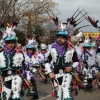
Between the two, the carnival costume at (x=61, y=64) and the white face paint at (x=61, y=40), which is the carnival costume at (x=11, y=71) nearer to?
the carnival costume at (x=61, y=64)

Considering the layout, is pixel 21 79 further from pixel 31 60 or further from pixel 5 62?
pixel 31 60

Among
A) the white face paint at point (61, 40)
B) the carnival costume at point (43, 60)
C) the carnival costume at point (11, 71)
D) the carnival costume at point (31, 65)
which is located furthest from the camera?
the carnival costume at point (43, 60)

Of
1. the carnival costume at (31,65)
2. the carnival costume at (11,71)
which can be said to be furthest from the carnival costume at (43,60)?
the carnival costume at (11,71)

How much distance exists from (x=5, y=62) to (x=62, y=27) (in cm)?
143

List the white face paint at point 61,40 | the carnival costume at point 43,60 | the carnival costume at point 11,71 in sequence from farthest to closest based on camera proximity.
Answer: the carnival costume at point 43,60 < the white face paint at point 61,40 < the carnival costume at point 11,71

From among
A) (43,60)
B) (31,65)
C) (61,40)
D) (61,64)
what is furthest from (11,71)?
→ (43,60)

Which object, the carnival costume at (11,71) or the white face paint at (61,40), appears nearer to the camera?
the carnival costume at (11,71)

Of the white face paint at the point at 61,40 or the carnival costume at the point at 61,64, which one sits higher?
the white face paint at the point at 61,40

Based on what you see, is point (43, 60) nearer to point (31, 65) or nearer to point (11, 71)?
point (31, 65)

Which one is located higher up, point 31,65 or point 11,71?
point 11,71

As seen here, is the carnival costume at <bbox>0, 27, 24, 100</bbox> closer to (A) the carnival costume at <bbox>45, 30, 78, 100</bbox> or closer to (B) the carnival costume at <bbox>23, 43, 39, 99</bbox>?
(A) the carnival costume at <bbox>45, 30, 78, 100</bbox>

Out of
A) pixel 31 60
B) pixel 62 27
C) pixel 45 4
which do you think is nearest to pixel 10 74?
pixel 62 27

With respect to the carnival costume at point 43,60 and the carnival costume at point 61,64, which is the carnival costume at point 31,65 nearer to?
the carnival costume at point 61,64

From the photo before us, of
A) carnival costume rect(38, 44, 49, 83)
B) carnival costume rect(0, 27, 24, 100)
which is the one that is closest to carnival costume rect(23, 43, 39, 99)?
carnival costume rect(0, 27, 24, 100)
